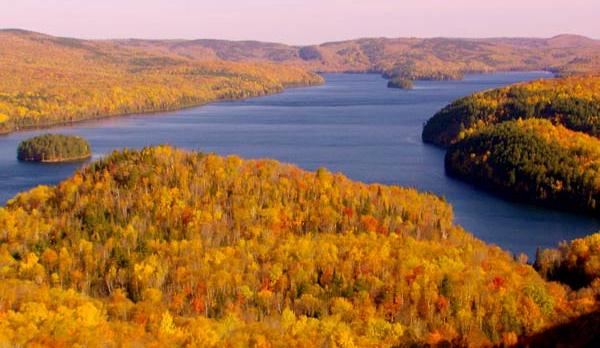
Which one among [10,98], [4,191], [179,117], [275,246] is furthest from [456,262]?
[10,98]

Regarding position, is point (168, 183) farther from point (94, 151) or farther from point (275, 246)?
point (94, 151)

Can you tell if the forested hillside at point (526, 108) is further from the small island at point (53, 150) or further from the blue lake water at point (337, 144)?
the small island at point (53, 150)

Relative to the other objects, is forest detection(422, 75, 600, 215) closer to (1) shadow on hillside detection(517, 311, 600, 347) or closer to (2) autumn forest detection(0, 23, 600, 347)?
(2) autumn forest detection(0, 23, 600, 347)

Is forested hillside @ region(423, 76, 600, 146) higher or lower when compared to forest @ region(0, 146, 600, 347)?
higher

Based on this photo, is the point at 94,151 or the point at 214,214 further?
the point at 94,151

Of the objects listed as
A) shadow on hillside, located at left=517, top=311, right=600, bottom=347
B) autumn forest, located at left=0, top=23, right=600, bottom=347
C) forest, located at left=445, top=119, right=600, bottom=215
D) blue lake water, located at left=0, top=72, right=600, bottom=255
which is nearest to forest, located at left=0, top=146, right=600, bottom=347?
autumn forest, located at left=0, top=23, right=600, bottom=347

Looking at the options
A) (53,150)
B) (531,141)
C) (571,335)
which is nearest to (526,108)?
(531,141)

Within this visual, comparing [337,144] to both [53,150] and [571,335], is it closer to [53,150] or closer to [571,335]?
[53,150]

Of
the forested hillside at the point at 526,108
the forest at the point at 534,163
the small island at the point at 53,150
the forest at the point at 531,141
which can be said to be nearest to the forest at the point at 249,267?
the forest at the point at 534,163
